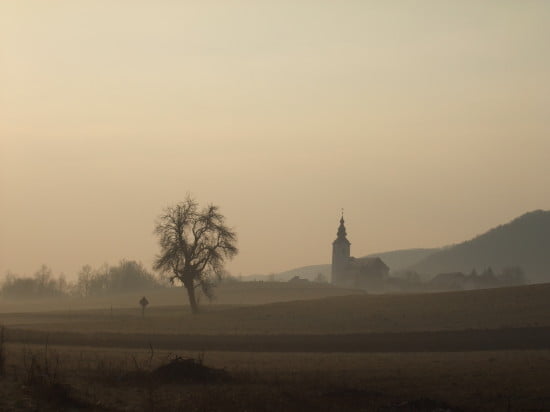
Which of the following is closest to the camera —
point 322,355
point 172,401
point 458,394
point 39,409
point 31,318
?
point 39,409

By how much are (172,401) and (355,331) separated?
30442mm

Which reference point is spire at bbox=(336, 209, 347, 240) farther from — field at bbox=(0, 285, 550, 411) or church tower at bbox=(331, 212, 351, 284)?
field at bbox=(0, 285, 550, 411)

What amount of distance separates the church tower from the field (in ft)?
320

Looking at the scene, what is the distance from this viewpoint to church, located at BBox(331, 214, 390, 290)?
159500 millimetres

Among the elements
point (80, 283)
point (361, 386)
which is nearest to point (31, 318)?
point (361, 386)

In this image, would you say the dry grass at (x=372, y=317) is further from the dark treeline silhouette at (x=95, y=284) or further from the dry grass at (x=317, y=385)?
the dark treeline silhouette at (x=95, y=284)

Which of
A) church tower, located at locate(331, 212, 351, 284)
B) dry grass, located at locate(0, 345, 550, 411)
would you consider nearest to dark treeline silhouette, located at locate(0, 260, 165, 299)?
church tower, located at locate(331, 212, 351, 284)

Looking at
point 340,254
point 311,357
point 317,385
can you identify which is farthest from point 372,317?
point 340,254

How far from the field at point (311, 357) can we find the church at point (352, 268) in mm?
90276

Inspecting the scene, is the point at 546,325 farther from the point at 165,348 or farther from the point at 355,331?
the point at 165,348

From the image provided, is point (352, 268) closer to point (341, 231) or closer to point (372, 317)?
point (341, 231)

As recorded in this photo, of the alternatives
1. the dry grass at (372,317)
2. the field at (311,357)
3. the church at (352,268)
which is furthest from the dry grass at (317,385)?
the church at (352,268)

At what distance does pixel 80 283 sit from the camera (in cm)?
19725

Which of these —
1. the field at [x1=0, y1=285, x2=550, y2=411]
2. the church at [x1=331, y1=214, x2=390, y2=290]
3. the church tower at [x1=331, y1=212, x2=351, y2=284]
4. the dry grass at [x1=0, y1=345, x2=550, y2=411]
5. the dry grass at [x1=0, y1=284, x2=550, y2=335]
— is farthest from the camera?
the church tower at [x1=331, y1=212, x2=351, y2=284]
